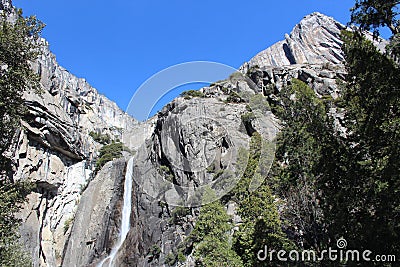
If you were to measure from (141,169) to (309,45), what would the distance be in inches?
2541

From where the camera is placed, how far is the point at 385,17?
364 inches

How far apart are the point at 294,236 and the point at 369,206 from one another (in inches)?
219

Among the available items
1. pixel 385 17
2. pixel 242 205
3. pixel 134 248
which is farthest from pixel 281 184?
pixel 134 248

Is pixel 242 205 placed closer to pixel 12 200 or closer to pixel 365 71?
pixel 365 71

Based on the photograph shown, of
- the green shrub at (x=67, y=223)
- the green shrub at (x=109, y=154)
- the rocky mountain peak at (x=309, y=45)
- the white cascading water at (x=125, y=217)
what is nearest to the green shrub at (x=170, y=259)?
the white cascading water at (x=125, y=217)

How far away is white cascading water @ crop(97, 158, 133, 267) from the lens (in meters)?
27.4

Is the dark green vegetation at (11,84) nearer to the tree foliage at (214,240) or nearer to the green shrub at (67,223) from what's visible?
the tree foliage at (214,240)

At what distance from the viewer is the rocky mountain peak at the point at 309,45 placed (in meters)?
76.1

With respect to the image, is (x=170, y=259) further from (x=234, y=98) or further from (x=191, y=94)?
(x=191, y=94)

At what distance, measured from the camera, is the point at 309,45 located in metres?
80.8

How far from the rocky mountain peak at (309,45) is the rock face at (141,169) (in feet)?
124

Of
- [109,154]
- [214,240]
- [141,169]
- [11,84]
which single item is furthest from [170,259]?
[109,154]

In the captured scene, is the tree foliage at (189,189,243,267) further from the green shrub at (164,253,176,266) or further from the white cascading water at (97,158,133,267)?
the white cascading water at (97,158,133,267)

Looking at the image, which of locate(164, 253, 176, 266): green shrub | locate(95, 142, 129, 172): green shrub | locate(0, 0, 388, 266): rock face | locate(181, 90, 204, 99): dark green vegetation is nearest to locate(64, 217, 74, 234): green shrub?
locate(0, 0, 388, 266): rock face
